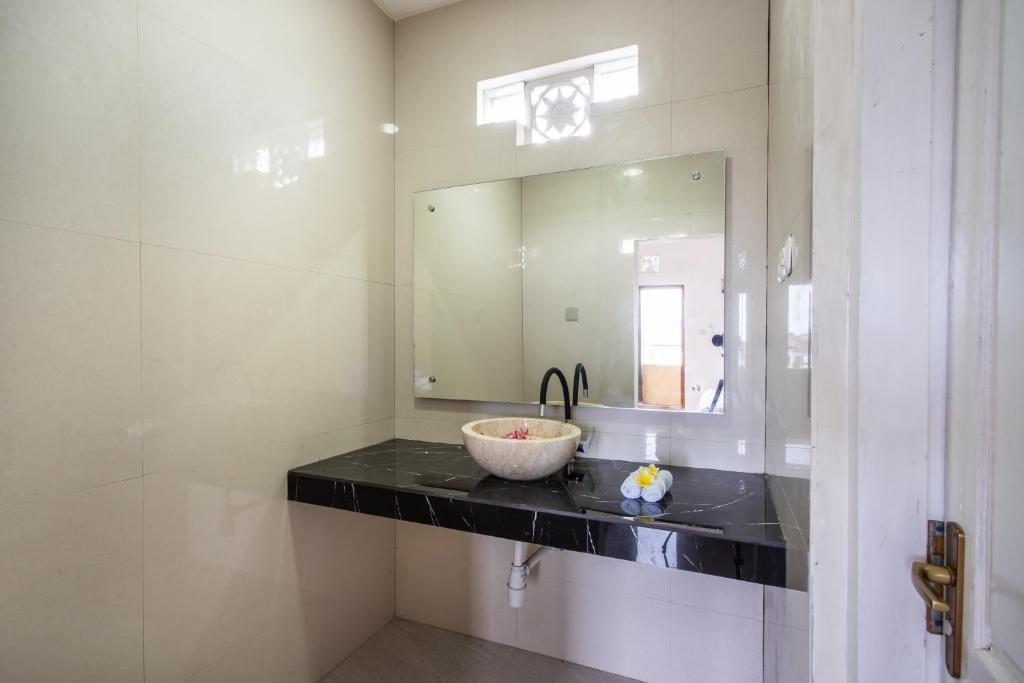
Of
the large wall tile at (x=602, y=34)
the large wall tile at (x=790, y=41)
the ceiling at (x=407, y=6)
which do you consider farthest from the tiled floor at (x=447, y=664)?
the ceiling at (x=407, y=6)

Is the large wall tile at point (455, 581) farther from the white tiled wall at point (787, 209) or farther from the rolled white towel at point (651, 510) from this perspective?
the white tiled wall at point (787, 209)

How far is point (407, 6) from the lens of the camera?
6.51ft

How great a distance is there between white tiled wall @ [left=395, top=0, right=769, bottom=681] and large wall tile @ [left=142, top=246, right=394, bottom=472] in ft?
0.94

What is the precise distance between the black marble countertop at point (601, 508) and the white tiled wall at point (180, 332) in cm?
29

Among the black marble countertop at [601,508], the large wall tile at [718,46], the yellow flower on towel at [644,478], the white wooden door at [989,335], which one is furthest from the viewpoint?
the large wall tile at [718,46]

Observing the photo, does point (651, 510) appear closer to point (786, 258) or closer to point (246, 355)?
point (786, 258)

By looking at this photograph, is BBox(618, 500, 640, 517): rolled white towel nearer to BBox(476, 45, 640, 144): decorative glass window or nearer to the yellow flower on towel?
the yellow flower on towel

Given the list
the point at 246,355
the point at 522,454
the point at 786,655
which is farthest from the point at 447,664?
the point at 246,355

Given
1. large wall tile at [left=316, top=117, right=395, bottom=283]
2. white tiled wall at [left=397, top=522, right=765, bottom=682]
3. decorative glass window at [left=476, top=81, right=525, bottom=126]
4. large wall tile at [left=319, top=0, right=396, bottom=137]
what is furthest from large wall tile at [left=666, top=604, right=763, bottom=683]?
large wall tile at [left=319, top=0, right=396, bottom=137]

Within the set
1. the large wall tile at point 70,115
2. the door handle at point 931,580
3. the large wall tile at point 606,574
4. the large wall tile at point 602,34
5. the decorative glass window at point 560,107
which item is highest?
the large wall tile at point 602,34

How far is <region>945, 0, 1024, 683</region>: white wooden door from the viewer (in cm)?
50

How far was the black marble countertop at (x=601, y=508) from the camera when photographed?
1061 mm

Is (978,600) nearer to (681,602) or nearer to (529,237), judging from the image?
(681,602)

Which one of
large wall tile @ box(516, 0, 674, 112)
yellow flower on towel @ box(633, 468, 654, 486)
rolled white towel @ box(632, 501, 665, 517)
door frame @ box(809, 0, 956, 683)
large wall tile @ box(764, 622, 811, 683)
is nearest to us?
door frame @ box(809, 0, 956, 683)
